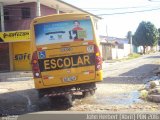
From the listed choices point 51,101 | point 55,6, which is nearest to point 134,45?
point 55,6

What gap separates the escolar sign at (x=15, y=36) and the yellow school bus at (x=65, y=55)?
1495 cm

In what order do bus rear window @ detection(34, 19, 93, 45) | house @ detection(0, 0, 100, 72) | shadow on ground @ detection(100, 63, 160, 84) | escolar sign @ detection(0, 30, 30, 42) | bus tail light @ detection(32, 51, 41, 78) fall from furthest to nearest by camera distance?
house @ detection(0, 0, 100, 72) → escolar sign @ detection(0, 30, 30, 42) → shadow on ground @ detection(100, 63, 160, 84) → bus rear window @ detection(34, 19, 93, 45) → bus tail light @ detection(32, 51, 41, 78)

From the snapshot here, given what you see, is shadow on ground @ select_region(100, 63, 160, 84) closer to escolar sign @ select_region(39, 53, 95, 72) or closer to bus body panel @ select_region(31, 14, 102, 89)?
bus body panel @ select_region(31, 14, 102, 89)

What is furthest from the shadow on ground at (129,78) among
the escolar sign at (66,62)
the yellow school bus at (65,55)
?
the escolar sign at (66,62)

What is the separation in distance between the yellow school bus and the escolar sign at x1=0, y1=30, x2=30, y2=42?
49.0 ft

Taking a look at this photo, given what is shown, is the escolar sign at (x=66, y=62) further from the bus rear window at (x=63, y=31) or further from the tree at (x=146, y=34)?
the tree at (x=146, y=34)

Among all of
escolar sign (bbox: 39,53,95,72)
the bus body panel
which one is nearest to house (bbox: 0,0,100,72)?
the bus body panel

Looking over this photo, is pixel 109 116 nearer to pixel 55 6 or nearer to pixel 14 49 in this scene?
pixel 14 49

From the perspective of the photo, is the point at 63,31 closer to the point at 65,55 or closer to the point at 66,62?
the point at 65,55

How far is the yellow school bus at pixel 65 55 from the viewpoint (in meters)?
11.6

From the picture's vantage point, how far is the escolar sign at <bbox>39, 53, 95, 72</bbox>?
38.1ft

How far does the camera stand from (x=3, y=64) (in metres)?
29.0

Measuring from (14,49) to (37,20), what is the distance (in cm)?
1766

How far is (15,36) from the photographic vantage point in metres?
26.9
